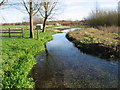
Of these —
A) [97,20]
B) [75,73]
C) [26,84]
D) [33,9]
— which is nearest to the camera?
[26,84]

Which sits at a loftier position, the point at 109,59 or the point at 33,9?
the point at 33,9

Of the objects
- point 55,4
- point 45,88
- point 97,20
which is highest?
point 55,4

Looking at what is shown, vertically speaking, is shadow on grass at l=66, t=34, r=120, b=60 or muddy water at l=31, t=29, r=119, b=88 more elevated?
shadow on grass at l=66, t=34, r=120, b=60

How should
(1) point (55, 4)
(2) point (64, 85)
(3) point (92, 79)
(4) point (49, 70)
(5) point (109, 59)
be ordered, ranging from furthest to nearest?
(1) point (55, 4), (5) point (109, 59), (4) point (49, 70), (3) point (92, 79), (2) point (64, 85)

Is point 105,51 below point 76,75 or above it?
above

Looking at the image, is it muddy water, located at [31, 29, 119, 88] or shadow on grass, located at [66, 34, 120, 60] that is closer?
muddy water, located at [31, 29, 119, 88]

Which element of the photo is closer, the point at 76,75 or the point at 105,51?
the point at 76,75

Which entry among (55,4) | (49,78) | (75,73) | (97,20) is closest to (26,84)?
(49,78)

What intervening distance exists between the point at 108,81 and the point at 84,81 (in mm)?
1048

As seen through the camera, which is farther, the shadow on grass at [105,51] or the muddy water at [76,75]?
the shadow on grass at [105,51]

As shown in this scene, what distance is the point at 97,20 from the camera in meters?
29.8

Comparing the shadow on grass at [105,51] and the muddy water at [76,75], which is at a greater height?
the shadow on grass at [105,51]

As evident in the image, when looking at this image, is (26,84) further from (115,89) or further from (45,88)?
(115,89)

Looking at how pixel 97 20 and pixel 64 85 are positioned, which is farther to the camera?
pixel 97 20
